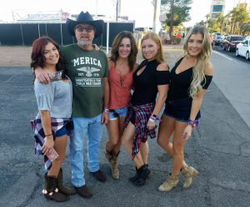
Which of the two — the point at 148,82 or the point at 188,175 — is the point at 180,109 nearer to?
the point at 148,82

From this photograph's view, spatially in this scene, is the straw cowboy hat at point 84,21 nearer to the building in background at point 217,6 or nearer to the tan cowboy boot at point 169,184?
the tan cowboy boot at point 169,184

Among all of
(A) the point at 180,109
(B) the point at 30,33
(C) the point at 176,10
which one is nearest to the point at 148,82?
(A) the point at 180,109

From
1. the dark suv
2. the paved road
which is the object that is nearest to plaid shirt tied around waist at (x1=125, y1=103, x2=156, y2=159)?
the paved road

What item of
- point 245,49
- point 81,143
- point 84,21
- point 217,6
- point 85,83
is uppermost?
point 217,6

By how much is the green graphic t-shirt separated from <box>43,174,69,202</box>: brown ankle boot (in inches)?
29.6

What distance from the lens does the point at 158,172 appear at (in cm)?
296

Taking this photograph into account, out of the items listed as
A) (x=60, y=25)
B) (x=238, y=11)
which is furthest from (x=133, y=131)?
(x=238, y=11)

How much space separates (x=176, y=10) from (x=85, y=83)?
37808 mm

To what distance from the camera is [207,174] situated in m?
2.91

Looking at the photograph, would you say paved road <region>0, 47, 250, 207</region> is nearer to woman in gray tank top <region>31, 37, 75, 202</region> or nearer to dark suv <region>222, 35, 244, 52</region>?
woman in gray tank top <region>31, 37, 75, 202</region>

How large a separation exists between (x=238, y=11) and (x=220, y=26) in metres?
26.0

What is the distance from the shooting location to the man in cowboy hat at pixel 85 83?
219 centimetres

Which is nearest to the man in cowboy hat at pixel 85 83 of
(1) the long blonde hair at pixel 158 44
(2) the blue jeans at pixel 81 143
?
(2) the blue jeans at pixel 81 143

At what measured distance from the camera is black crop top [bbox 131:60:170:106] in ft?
7.45
